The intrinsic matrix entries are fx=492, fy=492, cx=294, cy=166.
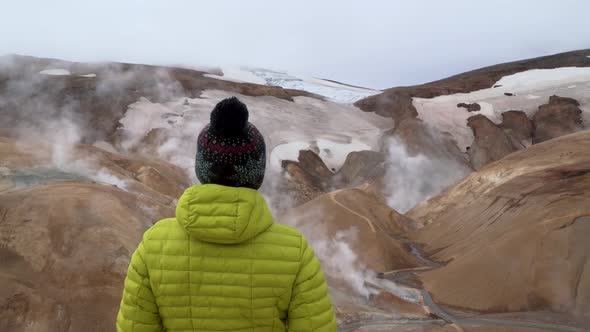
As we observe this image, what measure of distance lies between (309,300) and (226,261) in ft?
1.06

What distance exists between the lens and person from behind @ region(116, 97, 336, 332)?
164 cm

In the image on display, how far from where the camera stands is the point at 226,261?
5.45 ft

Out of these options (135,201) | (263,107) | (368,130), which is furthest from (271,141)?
(135,201)

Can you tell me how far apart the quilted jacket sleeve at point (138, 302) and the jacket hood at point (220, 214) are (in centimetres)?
25

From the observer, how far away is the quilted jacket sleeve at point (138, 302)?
173 cm

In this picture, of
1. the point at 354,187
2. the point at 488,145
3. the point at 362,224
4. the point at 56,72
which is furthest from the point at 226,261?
the point at 56,72

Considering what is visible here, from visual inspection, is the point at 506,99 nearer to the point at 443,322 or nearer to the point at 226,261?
the point at 443,322

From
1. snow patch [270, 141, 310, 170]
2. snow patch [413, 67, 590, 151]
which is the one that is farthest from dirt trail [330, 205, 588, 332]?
snow patch [413, 67, 590, 151]

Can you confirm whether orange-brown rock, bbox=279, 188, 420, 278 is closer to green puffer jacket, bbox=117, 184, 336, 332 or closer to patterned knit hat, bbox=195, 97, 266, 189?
green puffer jacket, bbox=117, 184, 336, 332

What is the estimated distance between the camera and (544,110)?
22094mm

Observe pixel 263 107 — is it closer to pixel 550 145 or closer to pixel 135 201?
pixel 550 145

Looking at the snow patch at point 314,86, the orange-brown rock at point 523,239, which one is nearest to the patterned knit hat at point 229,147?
the orange-brown rock at point 523,239

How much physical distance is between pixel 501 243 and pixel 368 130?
1379 cm

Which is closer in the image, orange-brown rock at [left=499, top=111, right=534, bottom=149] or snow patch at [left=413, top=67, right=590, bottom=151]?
orange-brown rock at [left=499, top=111, right=534, bottom=149]
